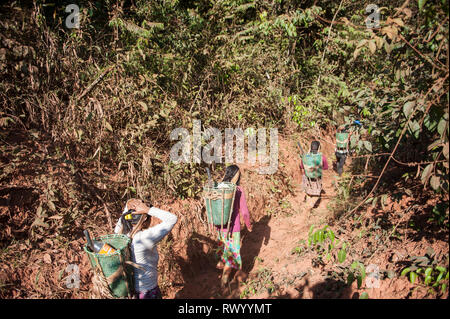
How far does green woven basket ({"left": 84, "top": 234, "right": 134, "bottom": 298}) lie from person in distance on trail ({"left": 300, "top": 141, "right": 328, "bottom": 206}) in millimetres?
4157

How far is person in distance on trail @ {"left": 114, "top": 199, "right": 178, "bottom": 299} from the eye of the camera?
2.88 m

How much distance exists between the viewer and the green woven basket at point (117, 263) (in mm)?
2568

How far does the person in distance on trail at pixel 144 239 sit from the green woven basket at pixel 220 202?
0.78 meters

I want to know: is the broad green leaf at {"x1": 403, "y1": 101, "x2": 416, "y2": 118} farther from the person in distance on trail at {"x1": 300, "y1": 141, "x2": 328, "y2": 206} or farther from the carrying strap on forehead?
the person in distance on trail at {"x1": 300, "y1": 141, "x2": 328, "y2": 206}

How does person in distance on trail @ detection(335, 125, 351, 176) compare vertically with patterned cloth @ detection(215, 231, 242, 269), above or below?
above

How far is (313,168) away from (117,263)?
14.4 ft

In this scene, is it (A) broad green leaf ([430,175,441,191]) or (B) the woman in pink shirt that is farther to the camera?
(B) the woman in pink shirt

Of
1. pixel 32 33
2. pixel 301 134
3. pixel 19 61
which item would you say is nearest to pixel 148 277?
pixel 19 61

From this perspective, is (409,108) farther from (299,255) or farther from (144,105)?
(144,105)

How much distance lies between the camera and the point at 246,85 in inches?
292

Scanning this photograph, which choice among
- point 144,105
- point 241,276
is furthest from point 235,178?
point 144,105

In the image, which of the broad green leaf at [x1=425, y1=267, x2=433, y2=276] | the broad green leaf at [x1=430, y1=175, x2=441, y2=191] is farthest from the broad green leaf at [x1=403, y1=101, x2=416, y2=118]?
the broad green leaf at [x1=425, y1=267, x2=433, y2=276]

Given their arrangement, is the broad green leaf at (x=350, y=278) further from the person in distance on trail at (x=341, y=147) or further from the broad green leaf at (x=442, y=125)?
the person in distance on trail at (x=341, y=147)

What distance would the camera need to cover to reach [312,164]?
6035mm
